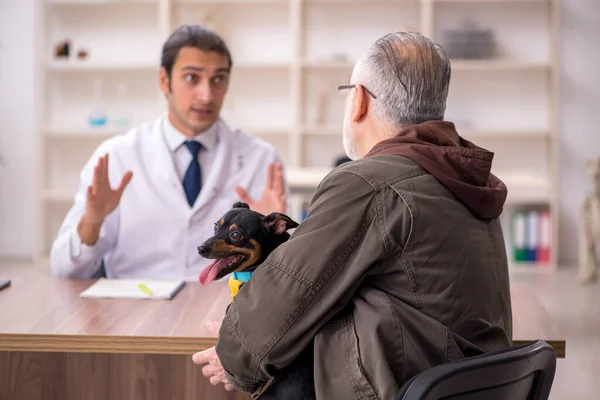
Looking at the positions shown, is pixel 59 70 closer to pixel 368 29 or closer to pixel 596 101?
pixel 368 29

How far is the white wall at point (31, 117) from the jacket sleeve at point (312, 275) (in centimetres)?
536

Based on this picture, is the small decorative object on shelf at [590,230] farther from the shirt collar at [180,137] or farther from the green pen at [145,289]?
the green pen at [145,289]

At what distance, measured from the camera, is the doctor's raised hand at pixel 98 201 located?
7.86 feet

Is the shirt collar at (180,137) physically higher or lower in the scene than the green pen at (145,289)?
higher

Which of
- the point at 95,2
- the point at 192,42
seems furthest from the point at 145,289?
the point at 95,2

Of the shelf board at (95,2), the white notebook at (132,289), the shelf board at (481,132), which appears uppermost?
the shelf board at (95,2)

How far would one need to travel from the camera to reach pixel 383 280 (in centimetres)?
139

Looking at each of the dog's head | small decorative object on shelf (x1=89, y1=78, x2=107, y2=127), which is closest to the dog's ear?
the dog's head

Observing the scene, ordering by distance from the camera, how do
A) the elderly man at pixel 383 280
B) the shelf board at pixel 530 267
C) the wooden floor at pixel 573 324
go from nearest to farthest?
the elderly man at pixel 383 280 → the wooden floor at pixel 573 324 → the shelf board at pixel 530 267

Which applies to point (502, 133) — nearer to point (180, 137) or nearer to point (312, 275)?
point (180, 137)

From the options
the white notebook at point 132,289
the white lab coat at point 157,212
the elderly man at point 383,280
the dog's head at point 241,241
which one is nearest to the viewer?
the elderly man at point 383,280

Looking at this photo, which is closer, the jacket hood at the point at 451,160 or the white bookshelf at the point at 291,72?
the jacket hood at the point at 451,160

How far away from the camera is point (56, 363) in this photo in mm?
1968

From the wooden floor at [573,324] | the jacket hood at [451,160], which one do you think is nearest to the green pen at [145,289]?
the jacket hood at [451,160]
